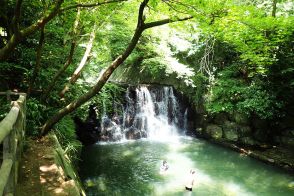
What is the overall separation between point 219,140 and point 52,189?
44.0 ft

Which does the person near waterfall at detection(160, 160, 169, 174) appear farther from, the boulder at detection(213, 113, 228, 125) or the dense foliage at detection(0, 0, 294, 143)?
the boulder at detection(213, 113, 228, 125)

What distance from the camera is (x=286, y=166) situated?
12.7m

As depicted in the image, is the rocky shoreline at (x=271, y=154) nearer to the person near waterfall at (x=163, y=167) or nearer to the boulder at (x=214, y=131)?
the boulder at (x=214, y=131)

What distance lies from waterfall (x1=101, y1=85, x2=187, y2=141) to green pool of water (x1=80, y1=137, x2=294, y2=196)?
1.23 metres

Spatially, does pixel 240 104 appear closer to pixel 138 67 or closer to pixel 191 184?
pixel 191 184

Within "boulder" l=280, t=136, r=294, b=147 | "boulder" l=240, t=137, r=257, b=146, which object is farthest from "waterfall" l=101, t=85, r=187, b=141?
"boulder" l=280, t=136, r=294, b=147

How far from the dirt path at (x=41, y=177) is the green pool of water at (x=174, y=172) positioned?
17.2 feet

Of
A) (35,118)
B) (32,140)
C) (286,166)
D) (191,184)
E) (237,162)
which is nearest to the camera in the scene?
(32,140)

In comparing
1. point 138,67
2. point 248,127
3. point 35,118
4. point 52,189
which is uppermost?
point 138,67

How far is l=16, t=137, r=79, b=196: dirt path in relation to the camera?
3838 mm

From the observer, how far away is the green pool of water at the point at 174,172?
34.6ft

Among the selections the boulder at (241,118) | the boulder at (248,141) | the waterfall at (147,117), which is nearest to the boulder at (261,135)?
the boulder at (248,141)

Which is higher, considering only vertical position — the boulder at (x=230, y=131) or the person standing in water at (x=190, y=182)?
the boulder at (x=230, y=131)

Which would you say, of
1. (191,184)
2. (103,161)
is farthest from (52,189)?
(103,161)
